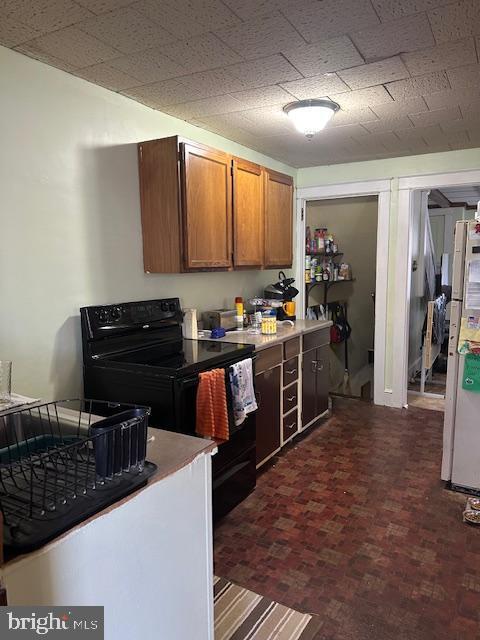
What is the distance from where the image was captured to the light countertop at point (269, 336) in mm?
2810

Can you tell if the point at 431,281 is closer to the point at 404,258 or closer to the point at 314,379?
the point at 404,258

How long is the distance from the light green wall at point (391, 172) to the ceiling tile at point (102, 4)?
2950 millimetres

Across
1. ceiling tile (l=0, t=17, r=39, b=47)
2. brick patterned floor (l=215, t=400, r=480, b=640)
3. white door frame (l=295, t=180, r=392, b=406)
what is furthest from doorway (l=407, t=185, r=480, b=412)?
ceiling tile (l=0, t=17, r=39, b=47)

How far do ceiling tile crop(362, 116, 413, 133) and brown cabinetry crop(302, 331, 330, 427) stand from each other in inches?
60.0

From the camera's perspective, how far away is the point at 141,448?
1106 mm

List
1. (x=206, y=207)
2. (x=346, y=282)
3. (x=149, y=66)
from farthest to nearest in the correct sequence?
(x=346, y=282), (x=206, y=207), (x=149, y=66)

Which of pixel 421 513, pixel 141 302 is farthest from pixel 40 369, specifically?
pixel 421 513

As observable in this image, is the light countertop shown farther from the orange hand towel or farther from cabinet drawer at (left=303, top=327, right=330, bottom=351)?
the orange hand towel

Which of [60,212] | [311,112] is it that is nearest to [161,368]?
[60,212]

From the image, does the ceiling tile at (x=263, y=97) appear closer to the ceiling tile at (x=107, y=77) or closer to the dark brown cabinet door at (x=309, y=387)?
the ceiling tile at (x=107, y=77)

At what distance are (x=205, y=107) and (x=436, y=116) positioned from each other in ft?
4.75

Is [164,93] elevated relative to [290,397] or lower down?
elevated

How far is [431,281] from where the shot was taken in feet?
17.4

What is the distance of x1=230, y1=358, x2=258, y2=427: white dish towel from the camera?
92.0 inches
